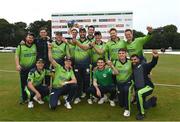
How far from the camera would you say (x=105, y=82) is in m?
10.6

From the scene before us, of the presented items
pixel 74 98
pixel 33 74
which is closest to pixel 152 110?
pixel 74 98

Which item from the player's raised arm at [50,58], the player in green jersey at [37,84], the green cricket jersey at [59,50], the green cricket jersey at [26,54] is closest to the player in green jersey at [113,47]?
the green cricket jersey at [59,50]

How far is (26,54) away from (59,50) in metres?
1.03

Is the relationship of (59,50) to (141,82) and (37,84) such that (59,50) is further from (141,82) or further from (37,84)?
(141,82)

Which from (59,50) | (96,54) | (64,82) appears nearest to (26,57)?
(59,50)

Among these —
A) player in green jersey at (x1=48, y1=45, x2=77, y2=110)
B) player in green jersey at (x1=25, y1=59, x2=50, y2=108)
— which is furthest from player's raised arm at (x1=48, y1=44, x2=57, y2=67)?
player in green jersey at (x1=25, y1=59, x2=50, y2=108)

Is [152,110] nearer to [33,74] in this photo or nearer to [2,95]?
[33,74]

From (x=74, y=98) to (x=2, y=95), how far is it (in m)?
2.74

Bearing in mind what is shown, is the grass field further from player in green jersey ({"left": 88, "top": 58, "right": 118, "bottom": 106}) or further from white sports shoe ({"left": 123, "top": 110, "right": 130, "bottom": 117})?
player in green jersey ({"left": 88, "top": 58, "right": 118, "bottom": 106})

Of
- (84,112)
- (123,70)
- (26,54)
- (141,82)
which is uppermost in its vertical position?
(26,54)

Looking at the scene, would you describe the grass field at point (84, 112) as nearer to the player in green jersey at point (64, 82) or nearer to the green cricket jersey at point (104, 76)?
the player in green jersey at point (64, 82)

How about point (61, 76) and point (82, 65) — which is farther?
point (82, 65)

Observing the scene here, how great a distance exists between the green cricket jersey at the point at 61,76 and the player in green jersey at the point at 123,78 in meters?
1.32

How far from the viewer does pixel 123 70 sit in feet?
33.2
